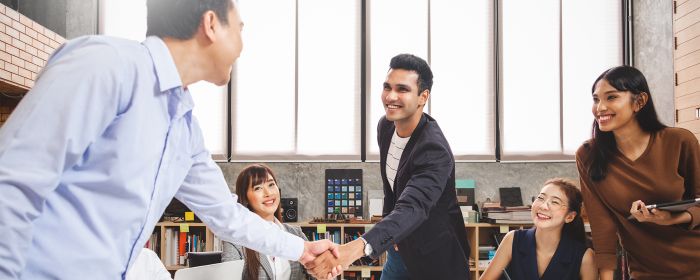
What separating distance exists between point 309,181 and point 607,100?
3491 mm

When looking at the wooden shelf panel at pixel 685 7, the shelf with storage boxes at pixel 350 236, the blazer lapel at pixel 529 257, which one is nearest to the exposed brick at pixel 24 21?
the shelf with storage boxes at pixel 350 236

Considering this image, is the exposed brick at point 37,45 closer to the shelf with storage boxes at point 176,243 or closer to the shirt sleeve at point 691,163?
the shelf with storage boxes at point 176,243

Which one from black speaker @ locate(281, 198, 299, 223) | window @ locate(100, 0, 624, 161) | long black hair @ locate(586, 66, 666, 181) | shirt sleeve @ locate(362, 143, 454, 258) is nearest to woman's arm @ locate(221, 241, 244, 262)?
shirt sleeve @ locate(362, 143, 454, 258)

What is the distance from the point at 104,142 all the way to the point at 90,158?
0.04 meters

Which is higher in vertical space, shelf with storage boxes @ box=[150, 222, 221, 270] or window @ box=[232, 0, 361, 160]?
window @ box=[232, 0, 361, 160]

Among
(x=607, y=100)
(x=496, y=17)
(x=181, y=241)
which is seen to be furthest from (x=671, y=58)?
(x=181, y=241)

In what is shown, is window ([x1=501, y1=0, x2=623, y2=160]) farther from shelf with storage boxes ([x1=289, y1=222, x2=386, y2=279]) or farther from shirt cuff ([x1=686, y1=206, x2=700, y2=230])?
shirt cuff ([x1=686, y1=206, x2=700, y2=230])

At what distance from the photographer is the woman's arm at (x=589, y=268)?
249 centimetres

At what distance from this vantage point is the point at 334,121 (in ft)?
17.8

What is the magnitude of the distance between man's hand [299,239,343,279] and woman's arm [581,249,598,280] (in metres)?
1.15

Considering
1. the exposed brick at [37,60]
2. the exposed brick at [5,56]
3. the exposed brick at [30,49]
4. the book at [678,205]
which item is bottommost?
the book at [678,205]

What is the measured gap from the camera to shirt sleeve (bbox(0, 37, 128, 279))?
80cm

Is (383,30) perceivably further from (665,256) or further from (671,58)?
(665,256)

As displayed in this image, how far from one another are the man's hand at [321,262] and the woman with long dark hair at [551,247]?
80 centimetres
